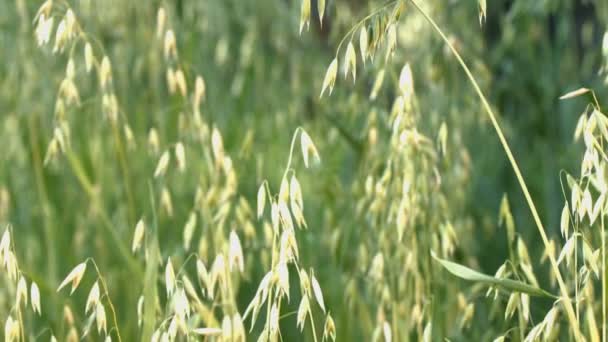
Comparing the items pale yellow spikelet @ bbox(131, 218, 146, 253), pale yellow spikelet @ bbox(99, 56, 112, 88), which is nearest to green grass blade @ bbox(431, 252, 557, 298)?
pale yellow spikelet @ bbox(131, 218, 146, 253)

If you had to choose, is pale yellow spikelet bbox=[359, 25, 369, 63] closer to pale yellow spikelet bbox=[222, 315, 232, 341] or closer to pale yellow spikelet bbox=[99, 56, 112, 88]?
pale yellow spikelet bbox=[222, 315, 232, 341]

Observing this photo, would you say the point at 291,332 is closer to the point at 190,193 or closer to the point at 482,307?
the point at 482,307

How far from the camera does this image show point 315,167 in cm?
254

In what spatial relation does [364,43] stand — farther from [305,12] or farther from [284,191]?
[284,191]

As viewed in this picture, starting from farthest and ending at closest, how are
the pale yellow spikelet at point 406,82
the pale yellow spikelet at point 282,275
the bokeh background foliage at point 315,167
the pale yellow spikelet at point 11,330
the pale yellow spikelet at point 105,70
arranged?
the bokeh background foliage at point 315,167 → the pale yellow spikelet at point 105,70 → the pale yellow spikelet at point 406,82 → the pale yellow spikelet at point 11,330 → the pale yellow spikelet at point 282,275

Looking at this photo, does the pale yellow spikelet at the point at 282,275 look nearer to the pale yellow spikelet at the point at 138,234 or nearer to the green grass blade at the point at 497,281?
the green grass blade at the point at 497,281

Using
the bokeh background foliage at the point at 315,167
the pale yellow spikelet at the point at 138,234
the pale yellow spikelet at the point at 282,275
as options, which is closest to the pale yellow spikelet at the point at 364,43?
the bokeh background foliage at the point at 315,167

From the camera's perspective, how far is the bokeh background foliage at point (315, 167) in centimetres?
187

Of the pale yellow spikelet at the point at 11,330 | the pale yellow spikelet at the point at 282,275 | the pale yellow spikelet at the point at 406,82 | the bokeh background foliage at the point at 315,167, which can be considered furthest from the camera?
the bokeh background foliage at the point at 315,167

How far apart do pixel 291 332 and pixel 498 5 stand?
2303 mm

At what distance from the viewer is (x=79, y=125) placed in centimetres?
318

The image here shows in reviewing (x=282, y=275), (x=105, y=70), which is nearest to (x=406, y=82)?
(x=282, y=275)

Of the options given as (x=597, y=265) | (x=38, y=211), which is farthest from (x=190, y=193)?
(x=597, y=265)

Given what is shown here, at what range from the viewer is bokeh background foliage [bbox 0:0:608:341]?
187 centimetres
